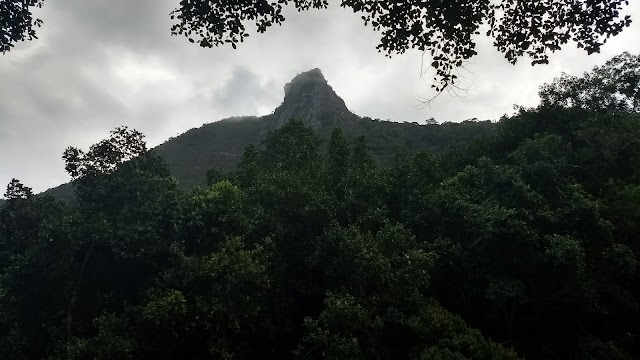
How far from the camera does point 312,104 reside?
116 meters

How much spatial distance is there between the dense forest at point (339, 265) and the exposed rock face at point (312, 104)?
7822cm

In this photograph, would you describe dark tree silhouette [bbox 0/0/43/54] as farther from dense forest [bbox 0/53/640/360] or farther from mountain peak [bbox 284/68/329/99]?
mountain peak [bbox 284/68/329/99]

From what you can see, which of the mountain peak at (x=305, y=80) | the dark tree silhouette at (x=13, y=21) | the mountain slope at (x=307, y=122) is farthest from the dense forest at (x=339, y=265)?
the mountain peak at (x=305, y=80)

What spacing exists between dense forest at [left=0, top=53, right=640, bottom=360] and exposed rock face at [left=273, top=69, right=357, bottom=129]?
257 feet

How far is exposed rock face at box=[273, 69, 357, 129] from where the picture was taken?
107875mm

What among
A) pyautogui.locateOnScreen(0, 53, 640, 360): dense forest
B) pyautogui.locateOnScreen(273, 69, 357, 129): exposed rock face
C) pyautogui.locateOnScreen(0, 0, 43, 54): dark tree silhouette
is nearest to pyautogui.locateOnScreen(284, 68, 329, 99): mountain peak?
pyautogui.locateOnScreen(273, 69, 357, 129): exposed rock face

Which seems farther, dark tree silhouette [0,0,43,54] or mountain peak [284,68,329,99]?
mountain peak [284,68,329,99]

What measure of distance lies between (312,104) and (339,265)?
99.9 meters

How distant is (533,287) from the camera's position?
2153cm

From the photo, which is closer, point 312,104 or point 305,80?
point 312,104

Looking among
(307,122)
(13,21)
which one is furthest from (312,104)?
(13,21)

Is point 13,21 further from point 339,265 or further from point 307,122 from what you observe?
point 307,122

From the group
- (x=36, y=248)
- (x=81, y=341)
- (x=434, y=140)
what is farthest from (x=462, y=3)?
(x=434, y=140)

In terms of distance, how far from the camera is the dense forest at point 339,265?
17625mm
